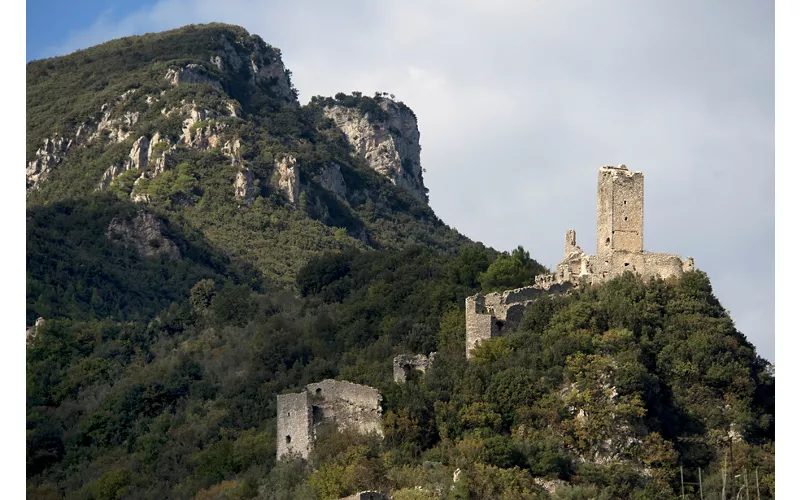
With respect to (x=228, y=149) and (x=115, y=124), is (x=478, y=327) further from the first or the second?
(x=115, y=124)

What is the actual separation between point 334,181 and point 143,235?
17187mm

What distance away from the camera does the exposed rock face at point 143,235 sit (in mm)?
94000

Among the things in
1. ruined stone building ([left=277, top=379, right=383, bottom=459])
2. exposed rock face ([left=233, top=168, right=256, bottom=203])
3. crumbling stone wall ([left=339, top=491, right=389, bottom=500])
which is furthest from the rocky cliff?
crumbling stone wall ([left=339, top=491, right=389, bottom=500])

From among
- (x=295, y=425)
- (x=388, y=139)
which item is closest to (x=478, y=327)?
(x=295, y=425)

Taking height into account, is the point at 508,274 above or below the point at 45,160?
below

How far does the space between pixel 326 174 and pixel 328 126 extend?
1689cm

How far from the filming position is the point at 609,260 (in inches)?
2175

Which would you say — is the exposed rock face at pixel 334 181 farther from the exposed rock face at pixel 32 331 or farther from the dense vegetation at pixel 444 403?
the dense vegetation at pixel 444 403

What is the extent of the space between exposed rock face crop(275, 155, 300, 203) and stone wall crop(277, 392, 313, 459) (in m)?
52.5

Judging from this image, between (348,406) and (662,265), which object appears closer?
(348,406)

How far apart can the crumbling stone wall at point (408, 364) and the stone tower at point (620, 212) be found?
6.33 meters

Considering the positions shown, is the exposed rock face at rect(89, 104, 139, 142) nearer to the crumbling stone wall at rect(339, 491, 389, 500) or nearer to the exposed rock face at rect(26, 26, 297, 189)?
the exposed rock face at rect(26, 26, 297, 189)

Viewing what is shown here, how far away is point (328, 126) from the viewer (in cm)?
12531

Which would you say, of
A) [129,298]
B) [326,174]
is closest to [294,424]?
[129,298]
